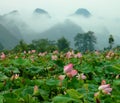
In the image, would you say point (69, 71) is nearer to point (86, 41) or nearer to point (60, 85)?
point (60, 85)

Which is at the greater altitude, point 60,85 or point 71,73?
point 71,73

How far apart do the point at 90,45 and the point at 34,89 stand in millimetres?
169100

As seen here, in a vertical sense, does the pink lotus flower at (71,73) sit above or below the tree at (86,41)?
below

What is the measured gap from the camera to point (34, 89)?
358cm

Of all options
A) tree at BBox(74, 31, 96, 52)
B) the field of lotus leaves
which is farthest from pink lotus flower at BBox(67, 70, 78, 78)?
tree at BBox(74, 31, 96, 52)

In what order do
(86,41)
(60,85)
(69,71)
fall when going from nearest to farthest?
1. (69,71)
2. (60,85)
3. (86,41)

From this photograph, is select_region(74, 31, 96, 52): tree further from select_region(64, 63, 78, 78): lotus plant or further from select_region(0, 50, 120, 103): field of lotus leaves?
select_region(64, 63, 78, 78): lotus plant

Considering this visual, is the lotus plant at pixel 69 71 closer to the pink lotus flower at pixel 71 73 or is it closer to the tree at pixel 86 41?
the pink lotus flower at pixel 71 73

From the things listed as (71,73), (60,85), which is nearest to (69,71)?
(71,73)

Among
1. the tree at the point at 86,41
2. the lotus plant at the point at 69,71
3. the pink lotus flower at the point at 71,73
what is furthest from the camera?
the tree at the point at 86,41

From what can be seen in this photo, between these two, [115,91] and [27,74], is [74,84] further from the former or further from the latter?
[27,74]

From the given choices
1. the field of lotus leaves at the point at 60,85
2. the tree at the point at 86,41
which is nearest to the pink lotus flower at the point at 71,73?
the field of lotus leaves at the point at 60,85

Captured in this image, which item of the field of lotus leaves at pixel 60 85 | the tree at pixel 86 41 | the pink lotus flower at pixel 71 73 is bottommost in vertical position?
the field of lotus leaves at pixel 60 85

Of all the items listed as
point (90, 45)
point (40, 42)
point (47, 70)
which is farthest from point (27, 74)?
point (90, 45)
